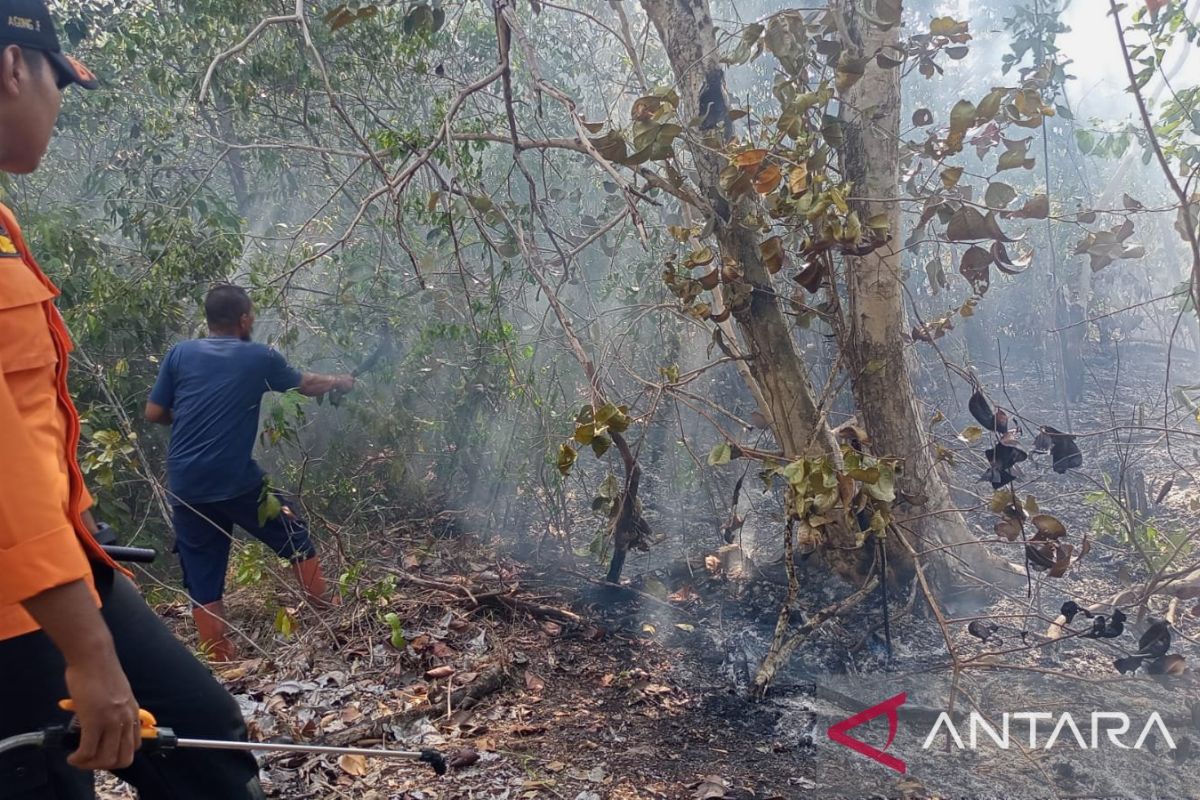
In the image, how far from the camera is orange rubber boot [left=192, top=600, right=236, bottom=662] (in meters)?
3.63

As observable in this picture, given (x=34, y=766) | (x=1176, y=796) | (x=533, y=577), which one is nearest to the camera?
(x=34, y=766)

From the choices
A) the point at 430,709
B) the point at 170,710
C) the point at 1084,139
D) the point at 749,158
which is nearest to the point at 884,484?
the point at 749,158

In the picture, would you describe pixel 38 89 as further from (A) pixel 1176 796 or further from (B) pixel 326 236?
(B) pixel 326 236

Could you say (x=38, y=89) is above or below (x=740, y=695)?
above

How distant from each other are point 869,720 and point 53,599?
275 centimetres

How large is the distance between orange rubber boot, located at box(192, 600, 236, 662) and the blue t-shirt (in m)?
0.51

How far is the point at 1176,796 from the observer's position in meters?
2.63

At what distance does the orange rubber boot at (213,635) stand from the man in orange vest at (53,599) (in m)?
2.04

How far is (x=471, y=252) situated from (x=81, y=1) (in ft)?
10.4

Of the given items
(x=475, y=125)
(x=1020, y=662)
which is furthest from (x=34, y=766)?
(x=475, y=125)

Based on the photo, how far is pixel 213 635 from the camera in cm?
366

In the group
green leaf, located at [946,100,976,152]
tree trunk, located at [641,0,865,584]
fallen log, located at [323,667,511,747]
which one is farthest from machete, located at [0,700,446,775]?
green leaf, located at [946,100,976,152]

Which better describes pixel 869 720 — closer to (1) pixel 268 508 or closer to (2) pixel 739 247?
(2) pixel 739 247

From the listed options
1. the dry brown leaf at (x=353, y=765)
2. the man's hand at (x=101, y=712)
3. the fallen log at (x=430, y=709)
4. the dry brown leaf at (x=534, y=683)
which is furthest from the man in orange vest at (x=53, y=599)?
the dry brown leaf at (x=534, y=683)
